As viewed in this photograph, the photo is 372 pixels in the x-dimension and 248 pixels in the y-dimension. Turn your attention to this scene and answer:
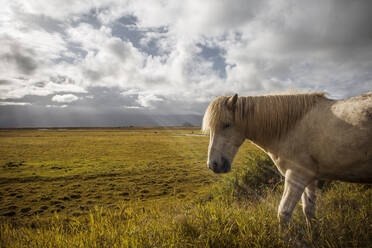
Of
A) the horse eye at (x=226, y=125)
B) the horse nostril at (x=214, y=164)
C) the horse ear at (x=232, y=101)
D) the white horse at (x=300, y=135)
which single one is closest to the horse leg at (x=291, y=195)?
the white horse at (x=300, y=135)

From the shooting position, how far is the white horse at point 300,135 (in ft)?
6.91

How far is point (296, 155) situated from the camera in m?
2.40

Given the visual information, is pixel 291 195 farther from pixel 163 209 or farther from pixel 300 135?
pixel 163 209

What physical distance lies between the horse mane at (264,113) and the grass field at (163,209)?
50.4 inches

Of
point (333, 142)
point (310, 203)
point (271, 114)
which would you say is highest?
point (271, 114)

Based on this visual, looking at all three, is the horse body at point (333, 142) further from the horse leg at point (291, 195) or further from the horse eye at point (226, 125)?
the horse eye at point (226, 125)

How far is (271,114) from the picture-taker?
2.76 m

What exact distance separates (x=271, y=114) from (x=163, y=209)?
13.7ft

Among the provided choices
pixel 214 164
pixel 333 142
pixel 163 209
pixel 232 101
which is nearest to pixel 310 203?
pixel 333 142

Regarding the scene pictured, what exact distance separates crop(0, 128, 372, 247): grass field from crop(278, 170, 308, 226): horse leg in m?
0.14

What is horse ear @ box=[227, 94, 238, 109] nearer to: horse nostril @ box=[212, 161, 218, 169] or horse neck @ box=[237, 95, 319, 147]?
horse neck @ box=[237, 95, 319, 147]

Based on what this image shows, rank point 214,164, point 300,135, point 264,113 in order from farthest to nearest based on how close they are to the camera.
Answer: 1. point 264,113
2. point 214,164
3. point 300,135

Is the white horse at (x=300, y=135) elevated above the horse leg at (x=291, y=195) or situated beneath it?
elevated above

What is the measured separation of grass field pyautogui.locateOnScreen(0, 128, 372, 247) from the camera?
213cm
